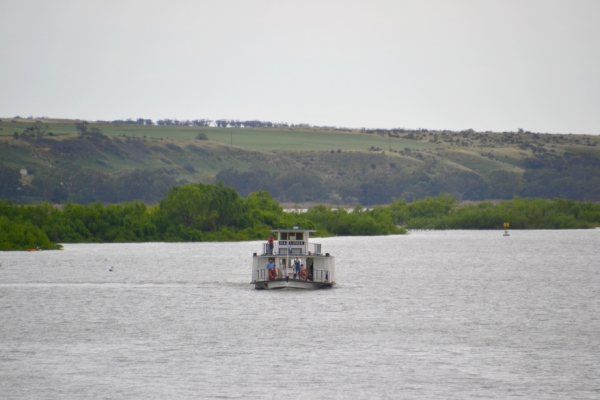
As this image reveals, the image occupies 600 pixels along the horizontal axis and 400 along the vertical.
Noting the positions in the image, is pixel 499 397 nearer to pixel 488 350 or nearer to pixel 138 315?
pixel 488 350

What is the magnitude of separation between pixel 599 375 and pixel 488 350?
6.00 meters

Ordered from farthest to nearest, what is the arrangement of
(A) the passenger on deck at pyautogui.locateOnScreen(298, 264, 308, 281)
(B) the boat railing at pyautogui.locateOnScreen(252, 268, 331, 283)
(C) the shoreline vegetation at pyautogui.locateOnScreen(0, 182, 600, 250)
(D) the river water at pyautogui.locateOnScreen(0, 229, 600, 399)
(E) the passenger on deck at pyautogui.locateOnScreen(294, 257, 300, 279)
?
(C) the shoreline vegetation at pyautogui.locateOnScreen(0, 182, 600, 250) → (B) the boat railing at pyautogui.locateOnScreen(252, 268, 331, 283) → (A) the passenger on deck at pyautogui.locateOnScreen(298, 264, 308, 281) → (E) the passenger on deck at pyautogui.locateOnScreen(294, 257, 300, 279) → (D) the river water at pyautogui.locateOnScreen(0, 229, 600, 399)

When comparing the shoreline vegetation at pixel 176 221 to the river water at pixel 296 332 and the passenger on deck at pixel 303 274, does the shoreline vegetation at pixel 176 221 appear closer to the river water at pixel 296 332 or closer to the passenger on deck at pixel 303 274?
the river water at pixel 296 332

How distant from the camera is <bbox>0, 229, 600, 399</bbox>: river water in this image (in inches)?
1460

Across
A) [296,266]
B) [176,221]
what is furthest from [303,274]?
[176,221]

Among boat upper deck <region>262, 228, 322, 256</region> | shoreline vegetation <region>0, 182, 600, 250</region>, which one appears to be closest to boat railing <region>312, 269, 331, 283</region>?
boat upper deck <region>262, 228, 322, 256</region>

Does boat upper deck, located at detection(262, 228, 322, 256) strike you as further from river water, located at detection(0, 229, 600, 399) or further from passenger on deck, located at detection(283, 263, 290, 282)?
river water, located at detection(0, 229, 600, 399)

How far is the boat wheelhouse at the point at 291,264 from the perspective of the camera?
200ft

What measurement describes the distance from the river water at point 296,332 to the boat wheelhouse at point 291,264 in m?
0.87

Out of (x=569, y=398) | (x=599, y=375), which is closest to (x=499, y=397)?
(x=569, y=398)

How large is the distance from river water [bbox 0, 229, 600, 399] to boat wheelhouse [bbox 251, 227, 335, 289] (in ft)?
2.87

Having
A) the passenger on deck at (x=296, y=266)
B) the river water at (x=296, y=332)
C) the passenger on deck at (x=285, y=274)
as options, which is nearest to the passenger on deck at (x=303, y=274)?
the passenger on deck at (x=296, y=266)

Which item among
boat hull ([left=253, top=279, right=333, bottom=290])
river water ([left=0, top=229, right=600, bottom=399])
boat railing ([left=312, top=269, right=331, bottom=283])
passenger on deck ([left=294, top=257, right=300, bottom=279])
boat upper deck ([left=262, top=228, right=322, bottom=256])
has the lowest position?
river water ([left=0, top=229, right=600, bottom=399])

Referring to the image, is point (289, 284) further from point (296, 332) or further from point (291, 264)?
point (296, 332)
